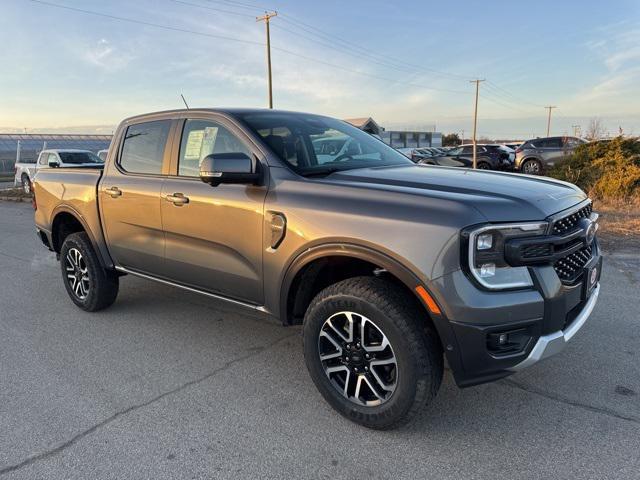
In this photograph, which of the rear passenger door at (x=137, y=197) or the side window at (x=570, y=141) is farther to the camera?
the side window at (x=570, y=141)

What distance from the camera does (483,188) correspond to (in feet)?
9.11

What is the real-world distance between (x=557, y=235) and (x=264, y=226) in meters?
1.68

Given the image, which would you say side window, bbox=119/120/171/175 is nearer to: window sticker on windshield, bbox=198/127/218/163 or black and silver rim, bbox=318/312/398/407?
window sticker on windshield, bbox=198/127/218/163

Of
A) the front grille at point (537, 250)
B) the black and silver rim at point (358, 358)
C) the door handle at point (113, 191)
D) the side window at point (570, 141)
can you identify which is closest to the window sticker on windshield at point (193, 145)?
the door handle at point (113, 191)

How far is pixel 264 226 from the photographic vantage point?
3.13 meters

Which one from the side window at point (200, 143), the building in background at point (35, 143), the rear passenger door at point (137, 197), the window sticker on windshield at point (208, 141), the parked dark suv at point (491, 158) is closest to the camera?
the side window at point (200, 143)

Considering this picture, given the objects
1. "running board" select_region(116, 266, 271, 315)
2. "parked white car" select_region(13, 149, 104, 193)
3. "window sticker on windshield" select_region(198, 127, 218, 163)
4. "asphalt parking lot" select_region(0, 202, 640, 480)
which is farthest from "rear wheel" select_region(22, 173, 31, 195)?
"window sticker on windshield" select_region(198, 127, 218, 163)

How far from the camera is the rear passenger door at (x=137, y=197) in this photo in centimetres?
396

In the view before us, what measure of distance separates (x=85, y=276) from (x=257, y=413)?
107 inches

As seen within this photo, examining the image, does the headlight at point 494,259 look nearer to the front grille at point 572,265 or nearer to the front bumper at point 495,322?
the front bumper at point 495,322

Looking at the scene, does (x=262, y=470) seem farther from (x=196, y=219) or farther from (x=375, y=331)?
(x=196, y=219)

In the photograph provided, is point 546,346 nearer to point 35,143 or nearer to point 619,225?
point 619,225

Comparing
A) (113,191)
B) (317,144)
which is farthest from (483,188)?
(113,191)

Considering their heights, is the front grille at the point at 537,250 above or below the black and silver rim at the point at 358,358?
above
